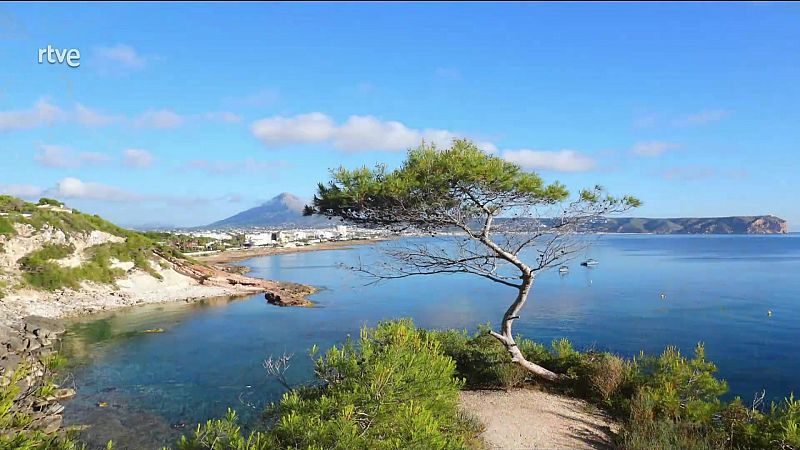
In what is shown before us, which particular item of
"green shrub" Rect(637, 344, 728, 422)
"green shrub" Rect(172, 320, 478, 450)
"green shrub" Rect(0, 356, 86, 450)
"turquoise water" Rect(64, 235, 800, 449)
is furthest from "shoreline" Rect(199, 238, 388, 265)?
"green shrub" Rect(0, 356, 86, 450)

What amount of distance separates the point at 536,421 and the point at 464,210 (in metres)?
4.38

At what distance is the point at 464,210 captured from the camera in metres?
10.5

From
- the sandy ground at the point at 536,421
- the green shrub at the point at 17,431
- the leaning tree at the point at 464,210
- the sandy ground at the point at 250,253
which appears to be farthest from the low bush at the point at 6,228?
the green shrub at the point at 17,431

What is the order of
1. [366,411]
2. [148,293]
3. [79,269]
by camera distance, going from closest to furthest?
1. [366,411]
2. [79,269]
3. [148,293]

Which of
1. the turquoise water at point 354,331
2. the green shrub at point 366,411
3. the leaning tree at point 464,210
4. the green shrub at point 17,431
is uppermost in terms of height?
the leaning tree at point 464,210

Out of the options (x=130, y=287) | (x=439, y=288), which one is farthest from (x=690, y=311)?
(x=130, y=287)

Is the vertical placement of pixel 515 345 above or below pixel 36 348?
above

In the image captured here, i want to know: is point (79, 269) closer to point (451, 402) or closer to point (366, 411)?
point (451, 402)

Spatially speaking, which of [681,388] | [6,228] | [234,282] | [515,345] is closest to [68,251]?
[6,228]

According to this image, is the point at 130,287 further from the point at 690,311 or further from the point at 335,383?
the point at 690,311

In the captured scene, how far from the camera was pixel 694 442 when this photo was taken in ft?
24.7

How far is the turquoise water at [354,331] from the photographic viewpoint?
16812 millimetres

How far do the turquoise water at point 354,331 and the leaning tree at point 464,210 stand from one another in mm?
1955

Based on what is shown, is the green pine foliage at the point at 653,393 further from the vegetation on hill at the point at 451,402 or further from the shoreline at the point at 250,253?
the shoreline at the point at 250,253
